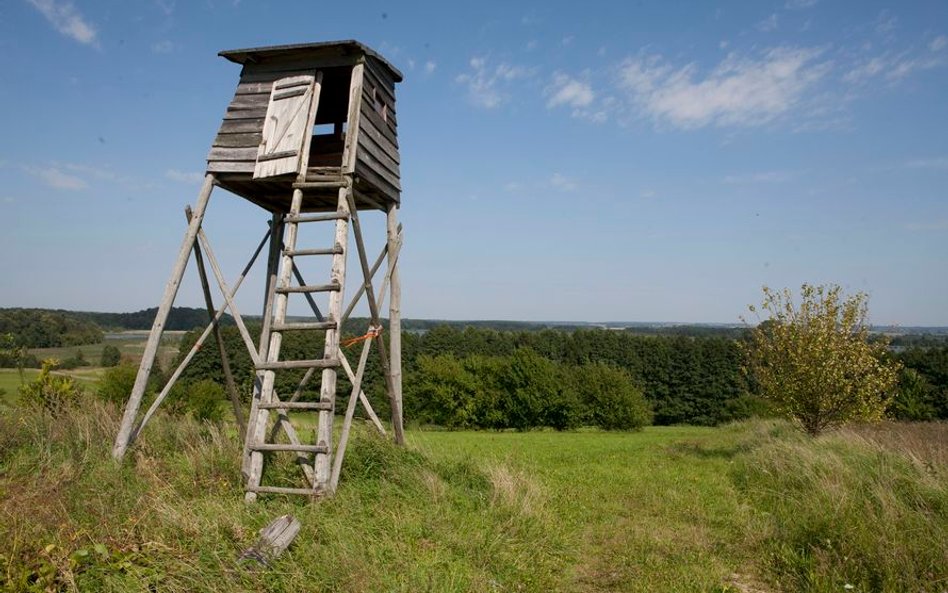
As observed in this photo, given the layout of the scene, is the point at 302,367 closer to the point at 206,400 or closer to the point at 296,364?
the point at 296,364

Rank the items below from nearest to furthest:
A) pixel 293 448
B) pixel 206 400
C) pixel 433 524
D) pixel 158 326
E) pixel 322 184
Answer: pixel 433 524, pixel 293 448, pixel 322 184, pixel 158 326, pixel 206 400

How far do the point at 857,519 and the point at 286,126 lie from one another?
28.7ft

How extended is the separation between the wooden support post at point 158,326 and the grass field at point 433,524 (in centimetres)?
34

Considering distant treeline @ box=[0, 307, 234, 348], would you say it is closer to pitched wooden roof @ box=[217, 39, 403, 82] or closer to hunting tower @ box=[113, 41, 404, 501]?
hunting tower @ box=[113, 41, 404, 501]

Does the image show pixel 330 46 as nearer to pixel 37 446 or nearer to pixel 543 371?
pixel 37 446

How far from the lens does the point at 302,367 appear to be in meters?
7.32

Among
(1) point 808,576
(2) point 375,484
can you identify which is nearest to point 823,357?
(1) point 808,576

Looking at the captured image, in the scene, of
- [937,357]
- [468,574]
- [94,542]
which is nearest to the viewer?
[94,542]

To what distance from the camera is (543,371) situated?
148ft

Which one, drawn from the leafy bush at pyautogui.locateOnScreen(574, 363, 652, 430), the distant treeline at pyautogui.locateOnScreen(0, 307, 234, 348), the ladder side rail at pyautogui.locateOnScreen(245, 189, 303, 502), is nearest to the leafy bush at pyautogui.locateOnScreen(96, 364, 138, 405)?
the distant treeline at pyautogui.locateOnScreen(0, 307, 234, 348)

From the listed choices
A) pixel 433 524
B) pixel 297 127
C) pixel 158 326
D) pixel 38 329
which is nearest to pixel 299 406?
pixel 433 524

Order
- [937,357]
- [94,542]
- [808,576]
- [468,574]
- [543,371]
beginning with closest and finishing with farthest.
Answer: [94,542] < [468,574] < [808,576] < [543,371] < [937,357]

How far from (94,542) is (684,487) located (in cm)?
A: 897

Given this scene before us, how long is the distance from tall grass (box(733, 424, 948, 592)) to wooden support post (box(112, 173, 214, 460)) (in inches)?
317
